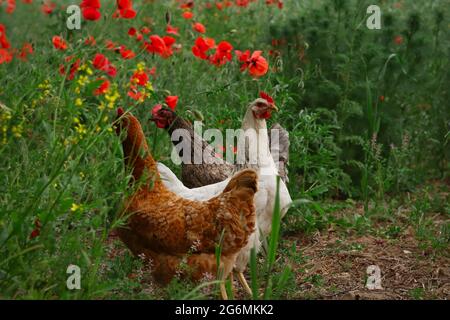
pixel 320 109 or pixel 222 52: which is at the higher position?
pixel 222 52

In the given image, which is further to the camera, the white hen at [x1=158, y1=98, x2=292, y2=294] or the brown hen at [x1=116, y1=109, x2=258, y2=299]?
the white hen at [x1=158, y1=98, x2=292, y2=294]

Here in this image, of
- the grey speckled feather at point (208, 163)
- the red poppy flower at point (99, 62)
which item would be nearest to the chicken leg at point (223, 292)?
the grey speckled feather at point (208, 163)

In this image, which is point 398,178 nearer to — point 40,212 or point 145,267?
point 145,267

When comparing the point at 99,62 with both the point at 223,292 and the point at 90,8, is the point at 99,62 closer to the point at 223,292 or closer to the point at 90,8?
the point at 90,8

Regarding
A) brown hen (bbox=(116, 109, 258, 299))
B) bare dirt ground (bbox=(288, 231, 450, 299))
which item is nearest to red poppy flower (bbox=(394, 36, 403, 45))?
bare dirt ground (bbox=(288, 231, 450, 299))

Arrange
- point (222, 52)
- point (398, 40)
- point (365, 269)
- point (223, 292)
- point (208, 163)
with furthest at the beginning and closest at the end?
point (398, 40), point (222, 52), point (208, 163), point (365, 269), point (223, 292)

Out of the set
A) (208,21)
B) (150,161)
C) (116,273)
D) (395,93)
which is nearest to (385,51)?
(395,93)

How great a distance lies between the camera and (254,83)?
6051 mm

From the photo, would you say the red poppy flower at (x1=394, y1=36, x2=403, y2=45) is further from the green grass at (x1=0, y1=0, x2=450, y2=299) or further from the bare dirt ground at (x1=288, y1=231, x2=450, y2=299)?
the bare dirt ground at (x1=288, y1=231, x2=450, y2=299)

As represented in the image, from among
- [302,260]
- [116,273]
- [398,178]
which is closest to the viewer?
[116,273]

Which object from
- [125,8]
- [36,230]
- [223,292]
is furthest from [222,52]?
[36,230]

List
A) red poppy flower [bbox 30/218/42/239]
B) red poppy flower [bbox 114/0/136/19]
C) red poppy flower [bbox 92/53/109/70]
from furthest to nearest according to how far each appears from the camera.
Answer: red poppy flower [bbox 92/53/109/70], red poppy flower [bbox 114/0/136/19], red poppy flower [bbox 30/218/42/239]
